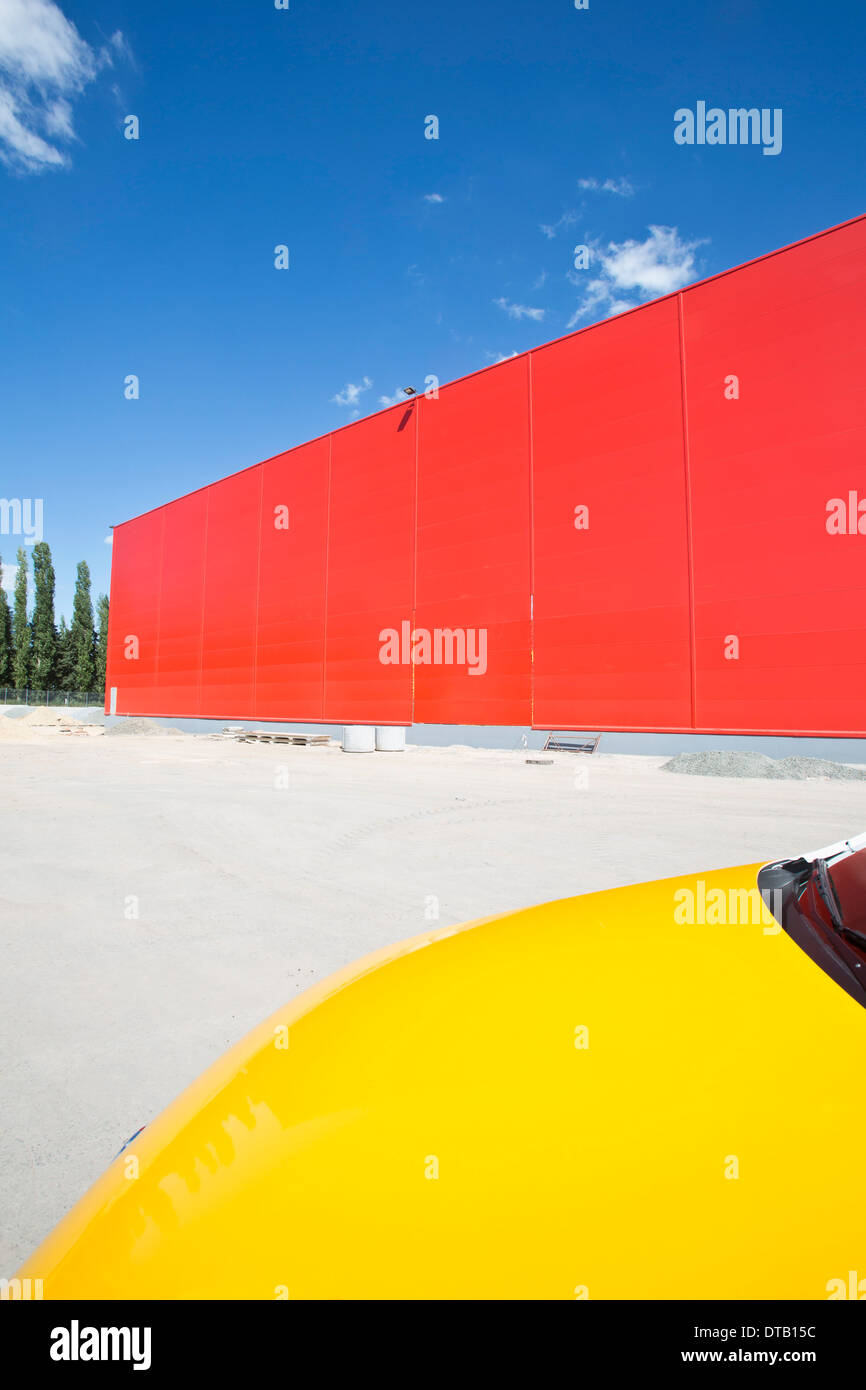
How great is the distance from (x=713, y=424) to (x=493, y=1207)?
18921 mm

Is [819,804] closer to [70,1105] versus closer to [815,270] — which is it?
[70,1105]

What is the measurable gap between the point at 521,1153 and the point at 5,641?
71812 mm

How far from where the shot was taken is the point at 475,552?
21.2 meters

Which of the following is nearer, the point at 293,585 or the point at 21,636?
the point at 293,585

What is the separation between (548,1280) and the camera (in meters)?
0.83

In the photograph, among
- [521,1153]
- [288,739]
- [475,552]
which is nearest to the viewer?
[521,1153]

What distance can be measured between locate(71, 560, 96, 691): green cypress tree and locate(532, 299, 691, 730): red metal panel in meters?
54.0

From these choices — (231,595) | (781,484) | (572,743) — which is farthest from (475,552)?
(231,595)

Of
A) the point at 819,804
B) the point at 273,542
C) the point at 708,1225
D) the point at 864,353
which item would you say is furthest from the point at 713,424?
the point at 708,1225

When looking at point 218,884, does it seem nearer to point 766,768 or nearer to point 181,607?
point 766,768

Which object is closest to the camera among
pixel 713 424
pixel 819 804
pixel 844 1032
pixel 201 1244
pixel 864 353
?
pixel 201 1244

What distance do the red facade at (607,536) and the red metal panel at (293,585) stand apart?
96 millimetres

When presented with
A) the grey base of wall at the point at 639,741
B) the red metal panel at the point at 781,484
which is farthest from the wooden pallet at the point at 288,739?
the red metal panel at the point at 781,484
